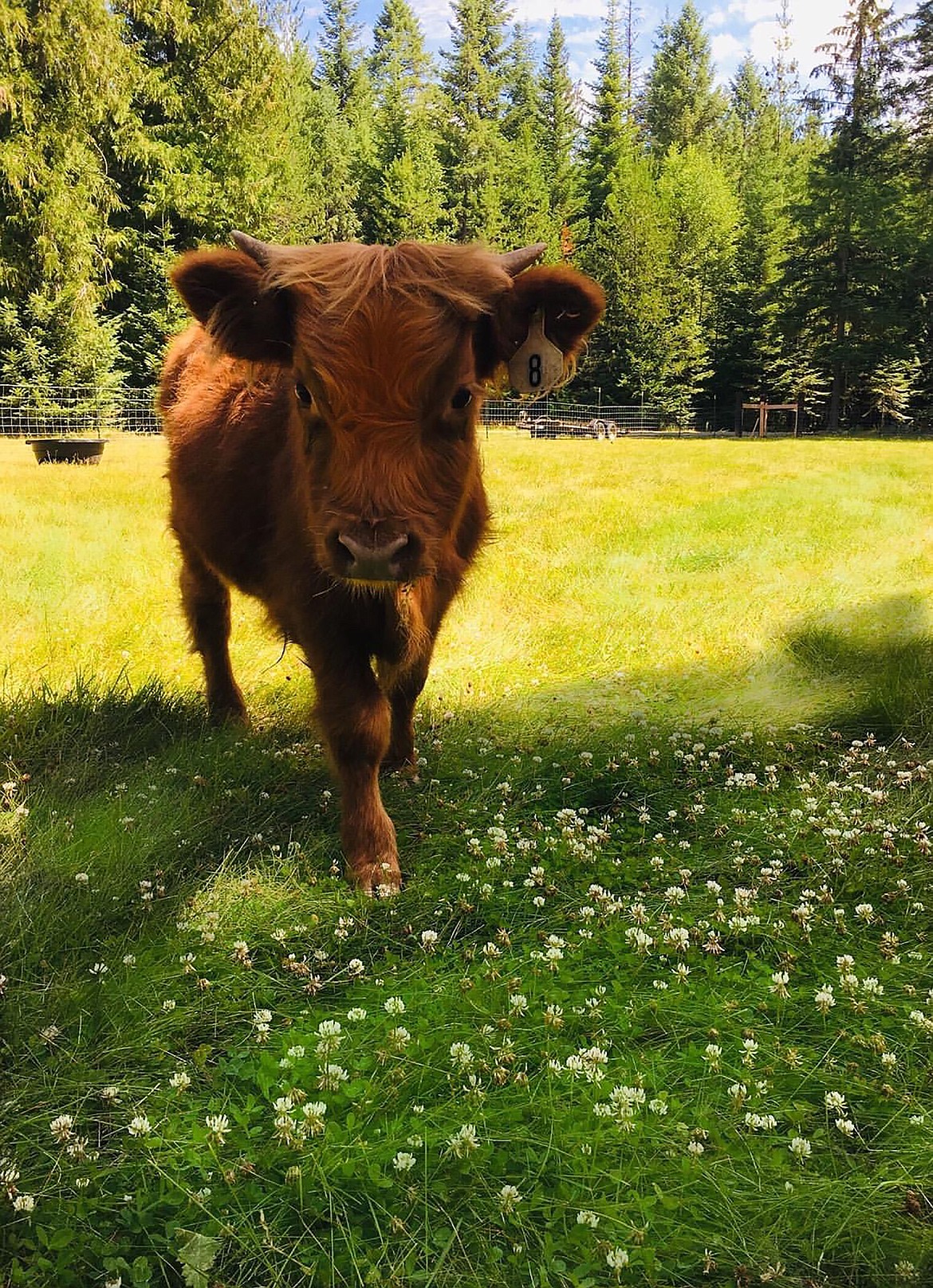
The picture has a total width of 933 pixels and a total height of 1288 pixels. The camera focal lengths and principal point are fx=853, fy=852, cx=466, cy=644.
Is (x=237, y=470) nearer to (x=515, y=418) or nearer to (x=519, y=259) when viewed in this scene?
(x=519, y=259)

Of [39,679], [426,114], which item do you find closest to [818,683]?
[39,679]

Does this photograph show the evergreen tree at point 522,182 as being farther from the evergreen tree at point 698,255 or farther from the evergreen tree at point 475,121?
the evergreen tree at point 698,255

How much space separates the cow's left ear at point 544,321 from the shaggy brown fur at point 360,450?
0.4 inches

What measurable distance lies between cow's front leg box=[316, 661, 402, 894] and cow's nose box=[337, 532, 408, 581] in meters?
0.97

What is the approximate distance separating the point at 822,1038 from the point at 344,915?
171 cm

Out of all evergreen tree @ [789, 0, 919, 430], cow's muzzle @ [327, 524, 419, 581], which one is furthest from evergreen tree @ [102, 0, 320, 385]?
cow's muzzle @ [327, 524, 419, 581]

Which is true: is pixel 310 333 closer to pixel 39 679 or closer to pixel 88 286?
pixel 39 679

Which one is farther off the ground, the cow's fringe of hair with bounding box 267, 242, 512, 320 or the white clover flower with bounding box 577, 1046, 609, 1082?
the cow's fringe of hair with bounding box 267, 242, 512, 320

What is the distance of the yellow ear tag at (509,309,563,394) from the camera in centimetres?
382

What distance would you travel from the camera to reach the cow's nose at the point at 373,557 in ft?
9.62

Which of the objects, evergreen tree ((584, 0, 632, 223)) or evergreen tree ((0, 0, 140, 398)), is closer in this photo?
evergreen tree ((0, 0, 140, 398))

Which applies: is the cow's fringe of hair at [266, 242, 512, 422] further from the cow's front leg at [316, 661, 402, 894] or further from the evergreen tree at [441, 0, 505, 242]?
the evergreen tree at [441, 0, 505, 242]

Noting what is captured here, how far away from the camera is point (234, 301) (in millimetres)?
3639

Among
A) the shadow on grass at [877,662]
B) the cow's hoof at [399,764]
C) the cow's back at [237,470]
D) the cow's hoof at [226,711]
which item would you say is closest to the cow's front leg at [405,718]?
the cow's hoof at [399,764]
